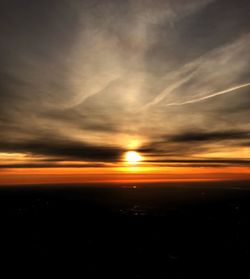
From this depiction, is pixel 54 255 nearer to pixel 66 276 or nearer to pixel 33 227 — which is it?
Result: pixel 66 276

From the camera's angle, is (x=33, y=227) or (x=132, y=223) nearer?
(x=33, y=227)

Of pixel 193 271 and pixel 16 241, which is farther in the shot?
pixel 16 241

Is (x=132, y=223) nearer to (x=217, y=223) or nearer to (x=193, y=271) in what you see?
(x=217, y=223)

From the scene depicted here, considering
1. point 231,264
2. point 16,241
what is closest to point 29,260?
point 16,241

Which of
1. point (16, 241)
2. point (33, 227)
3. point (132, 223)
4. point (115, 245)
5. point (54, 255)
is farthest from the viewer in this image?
point (132, 223)

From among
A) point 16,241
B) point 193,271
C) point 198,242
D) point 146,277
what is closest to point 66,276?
point 146,277

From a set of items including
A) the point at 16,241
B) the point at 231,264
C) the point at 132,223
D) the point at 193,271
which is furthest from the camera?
the point at 132,223

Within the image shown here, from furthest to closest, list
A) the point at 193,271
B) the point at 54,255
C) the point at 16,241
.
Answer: the point at 16,241 < the point at 54,255 < the point at 193,271

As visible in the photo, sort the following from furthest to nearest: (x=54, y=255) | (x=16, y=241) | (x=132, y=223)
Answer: (x=132, y=223)
(x=16, y=241)
(x=54, y=255)
